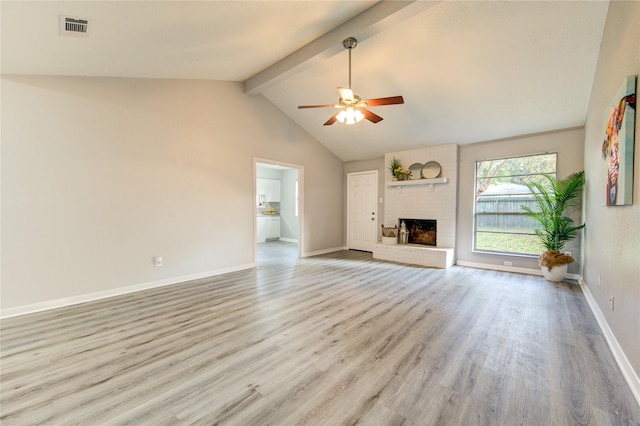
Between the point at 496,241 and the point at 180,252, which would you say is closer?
the point at 180,252

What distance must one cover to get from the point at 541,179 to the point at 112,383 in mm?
6325

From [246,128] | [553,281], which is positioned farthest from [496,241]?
[246,128]

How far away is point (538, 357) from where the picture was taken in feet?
6.94

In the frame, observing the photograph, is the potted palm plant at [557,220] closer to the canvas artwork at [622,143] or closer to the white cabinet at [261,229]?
the canvas artwork at [622,143]

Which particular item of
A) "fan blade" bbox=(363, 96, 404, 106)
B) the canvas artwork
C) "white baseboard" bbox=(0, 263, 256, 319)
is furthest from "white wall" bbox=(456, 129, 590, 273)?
"white baseboard" bbox=(0, 263, 256, 319)

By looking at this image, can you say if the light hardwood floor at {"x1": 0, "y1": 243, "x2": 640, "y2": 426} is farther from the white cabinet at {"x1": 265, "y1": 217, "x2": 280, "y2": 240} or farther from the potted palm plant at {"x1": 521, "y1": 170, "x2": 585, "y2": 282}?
the white cabinet at {"x1": 265, "y1": 217, "x2": 280, "y2": 240}

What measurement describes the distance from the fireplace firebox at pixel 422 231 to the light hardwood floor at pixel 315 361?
2305 millimetres

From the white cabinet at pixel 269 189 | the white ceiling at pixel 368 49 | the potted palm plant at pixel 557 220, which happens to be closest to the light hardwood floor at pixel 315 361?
the potted palm plant at pixel 557 220

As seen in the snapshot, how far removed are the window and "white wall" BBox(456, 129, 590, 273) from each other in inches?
4.1

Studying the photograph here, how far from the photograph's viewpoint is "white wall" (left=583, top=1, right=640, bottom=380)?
1.78 m

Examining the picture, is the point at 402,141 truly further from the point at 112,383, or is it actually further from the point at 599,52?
the point at 112,383

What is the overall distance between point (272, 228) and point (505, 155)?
6984 mm

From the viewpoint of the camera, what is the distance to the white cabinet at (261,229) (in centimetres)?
884

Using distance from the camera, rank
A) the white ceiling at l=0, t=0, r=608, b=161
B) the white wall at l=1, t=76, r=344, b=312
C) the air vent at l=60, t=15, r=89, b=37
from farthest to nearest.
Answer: the white wall at l=1, t=76, r=344, b=312, the white ceiling at l=0, t=0, r=608, b=161, the air vent at l=60, t=15, r=89, b=37
